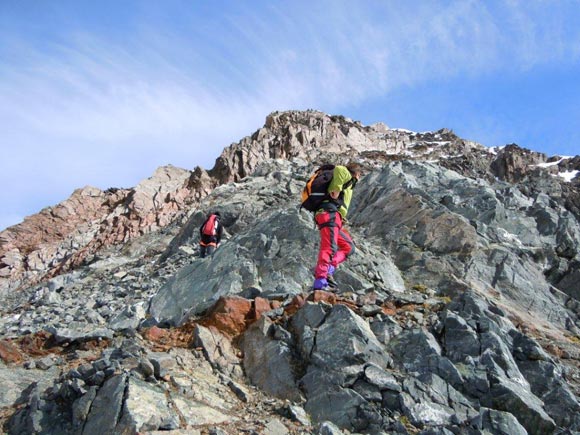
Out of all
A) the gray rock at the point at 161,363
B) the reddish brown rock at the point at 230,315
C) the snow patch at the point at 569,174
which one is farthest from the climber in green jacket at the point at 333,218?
the snow patch at the point at 569,174

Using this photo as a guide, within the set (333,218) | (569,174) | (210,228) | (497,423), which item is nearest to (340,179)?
(333,218)

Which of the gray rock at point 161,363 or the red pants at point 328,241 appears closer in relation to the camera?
the gray rock at point 161,363

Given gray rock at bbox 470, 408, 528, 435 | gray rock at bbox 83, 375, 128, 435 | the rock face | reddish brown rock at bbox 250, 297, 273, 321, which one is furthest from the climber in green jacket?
gray rock at bbox 83, 375, 128, 435

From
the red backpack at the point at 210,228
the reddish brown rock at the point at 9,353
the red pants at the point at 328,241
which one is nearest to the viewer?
the reddish brown rock at the point at 9,353

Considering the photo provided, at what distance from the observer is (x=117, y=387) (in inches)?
247

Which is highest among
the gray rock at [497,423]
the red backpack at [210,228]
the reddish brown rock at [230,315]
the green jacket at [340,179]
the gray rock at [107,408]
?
the red backpack at [210,228]

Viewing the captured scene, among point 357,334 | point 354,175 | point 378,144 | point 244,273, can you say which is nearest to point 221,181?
point 378,144

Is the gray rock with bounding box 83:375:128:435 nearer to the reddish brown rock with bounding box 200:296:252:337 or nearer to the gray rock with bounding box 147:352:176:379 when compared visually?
the gray rock with bounding box 147:352:176:379

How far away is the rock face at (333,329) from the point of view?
647cm

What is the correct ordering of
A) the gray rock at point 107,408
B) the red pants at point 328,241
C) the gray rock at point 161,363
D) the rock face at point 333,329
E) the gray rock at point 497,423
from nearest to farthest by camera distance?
1. the gray rock at point 107,408
2. the gray rock at point 497,423
3. the rock face at point 333,329
4. the gray rock at point 161,363
5. the red pants at point 328,241

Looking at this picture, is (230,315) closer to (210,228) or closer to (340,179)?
(340,179)

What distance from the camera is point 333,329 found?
7836mm

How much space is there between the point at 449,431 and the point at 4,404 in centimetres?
605

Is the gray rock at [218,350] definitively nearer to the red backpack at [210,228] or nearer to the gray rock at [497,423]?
the gray rock at [497,423]
